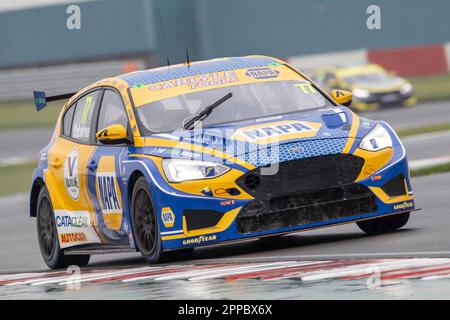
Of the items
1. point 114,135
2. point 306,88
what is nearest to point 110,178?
point 114,135

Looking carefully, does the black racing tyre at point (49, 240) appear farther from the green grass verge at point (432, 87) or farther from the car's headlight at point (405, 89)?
the car's headlight at point (405, 89)

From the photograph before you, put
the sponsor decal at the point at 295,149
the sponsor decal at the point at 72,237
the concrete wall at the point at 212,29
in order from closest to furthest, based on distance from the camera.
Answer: the sponsor decal at the point at 295,149 < the sponsor decal at the point at 72,237 < the concrete wall at the point at 212,29

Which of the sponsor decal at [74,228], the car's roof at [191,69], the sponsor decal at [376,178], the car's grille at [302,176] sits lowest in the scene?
the sponsor decal at [74,228]

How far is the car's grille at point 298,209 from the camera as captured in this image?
9.59m

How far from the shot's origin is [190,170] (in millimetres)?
9578

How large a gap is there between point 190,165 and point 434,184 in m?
6.06

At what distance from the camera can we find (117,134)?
10.3 m

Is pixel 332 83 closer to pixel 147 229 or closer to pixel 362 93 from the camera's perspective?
pixel 362 93

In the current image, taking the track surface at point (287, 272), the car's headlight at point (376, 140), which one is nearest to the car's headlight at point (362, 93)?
the track surface at point (287, 272)

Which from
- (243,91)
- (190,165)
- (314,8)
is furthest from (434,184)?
(314,8)

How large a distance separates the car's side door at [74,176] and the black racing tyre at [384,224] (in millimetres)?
2208

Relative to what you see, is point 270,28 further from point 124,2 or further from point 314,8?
point 124,2

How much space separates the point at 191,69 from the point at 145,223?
5.88ft

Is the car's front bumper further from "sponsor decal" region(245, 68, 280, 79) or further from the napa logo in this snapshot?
"sponsor decal" region(245, 68, 280, 79)
